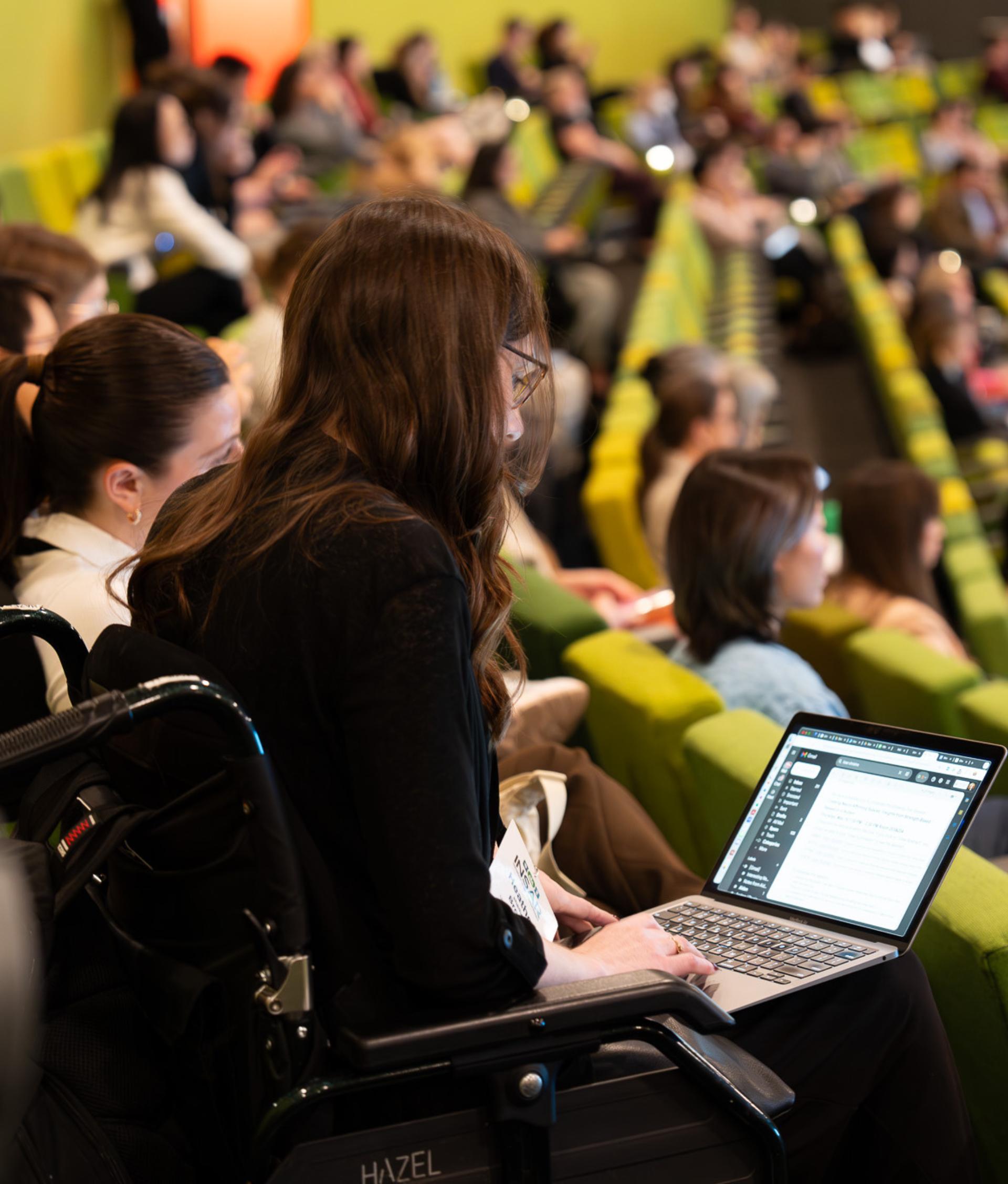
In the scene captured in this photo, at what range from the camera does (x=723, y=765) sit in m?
1.54

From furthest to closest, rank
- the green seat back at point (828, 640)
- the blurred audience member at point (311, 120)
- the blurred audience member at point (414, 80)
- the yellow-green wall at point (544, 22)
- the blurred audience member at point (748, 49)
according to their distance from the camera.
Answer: the blurred audience member at point (748, 49)
the yellow-green wall at point (544, 22)
the blurred audience member at point (414, 80)
the blurred audience member at point (311, 120)
the green seat back at point (828, 640)

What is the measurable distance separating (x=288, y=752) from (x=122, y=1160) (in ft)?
1.13

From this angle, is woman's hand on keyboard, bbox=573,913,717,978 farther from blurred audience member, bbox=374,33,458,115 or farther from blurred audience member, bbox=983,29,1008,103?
blurred audience member, bbox=983,29,1008,103

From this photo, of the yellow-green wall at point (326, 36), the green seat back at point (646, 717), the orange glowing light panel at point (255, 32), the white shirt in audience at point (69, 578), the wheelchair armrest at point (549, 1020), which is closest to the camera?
the wheelchair armrest at point (549, 1020)

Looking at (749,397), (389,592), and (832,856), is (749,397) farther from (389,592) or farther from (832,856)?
(389,592)

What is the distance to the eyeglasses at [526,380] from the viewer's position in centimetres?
111

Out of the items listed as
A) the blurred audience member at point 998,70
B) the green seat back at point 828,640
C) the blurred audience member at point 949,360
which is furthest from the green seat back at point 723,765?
the blurred audience member at point 998,70

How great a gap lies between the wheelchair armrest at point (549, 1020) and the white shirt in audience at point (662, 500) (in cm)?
224

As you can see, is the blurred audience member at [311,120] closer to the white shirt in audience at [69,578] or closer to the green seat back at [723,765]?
the white shirt in audience at [69,578]

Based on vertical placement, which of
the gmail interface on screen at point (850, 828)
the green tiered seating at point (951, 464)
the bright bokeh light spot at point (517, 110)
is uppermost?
the bright bokeh light spot at point (517, 110)

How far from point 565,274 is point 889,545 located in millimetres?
3530

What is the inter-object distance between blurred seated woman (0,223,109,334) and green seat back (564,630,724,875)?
3.53ft

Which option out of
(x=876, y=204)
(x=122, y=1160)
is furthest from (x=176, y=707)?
(x=876, y=204)

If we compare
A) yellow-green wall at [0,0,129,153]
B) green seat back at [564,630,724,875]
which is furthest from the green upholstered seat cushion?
yellow-green wall at [0,0,129,153]
